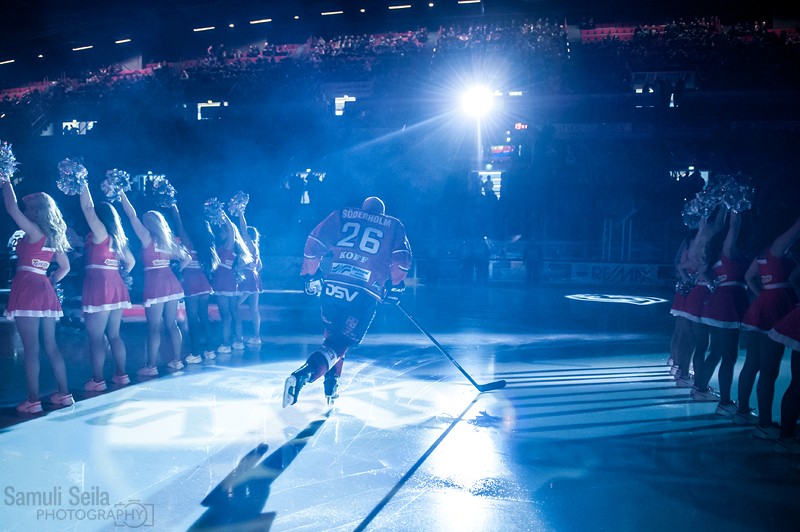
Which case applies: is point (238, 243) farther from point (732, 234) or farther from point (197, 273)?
point (732, 234)

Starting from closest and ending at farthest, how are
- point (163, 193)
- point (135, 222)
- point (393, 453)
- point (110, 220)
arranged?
point (393, 453) < point (110, 220) < point (135, 222) < point (163, 193)

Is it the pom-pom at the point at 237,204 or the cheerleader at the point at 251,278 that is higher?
the pom-pom at the point at 237,204

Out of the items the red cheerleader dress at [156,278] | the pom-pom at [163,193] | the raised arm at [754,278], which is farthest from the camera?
the pom-pom at [163,193]

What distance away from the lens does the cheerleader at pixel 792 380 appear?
421 cm

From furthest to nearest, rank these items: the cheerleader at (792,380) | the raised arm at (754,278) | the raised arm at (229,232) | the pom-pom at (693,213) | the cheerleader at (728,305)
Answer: the raised arm at (229,232) → the pom-pom at (693,213) → the cheerleader at (728,305) → the raised arm at (754,278) → the cheerleader at (792,380)

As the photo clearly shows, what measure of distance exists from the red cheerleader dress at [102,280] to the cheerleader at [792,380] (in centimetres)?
576

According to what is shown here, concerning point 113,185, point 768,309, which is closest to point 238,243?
point 113,185

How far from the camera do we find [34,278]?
4957 mm

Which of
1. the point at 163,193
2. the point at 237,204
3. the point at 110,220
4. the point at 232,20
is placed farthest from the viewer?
the point at 232,20

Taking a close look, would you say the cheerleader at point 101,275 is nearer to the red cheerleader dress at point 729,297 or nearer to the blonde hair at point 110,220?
the blonde hair at point 110,220

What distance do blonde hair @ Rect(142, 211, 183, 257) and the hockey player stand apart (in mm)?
1945

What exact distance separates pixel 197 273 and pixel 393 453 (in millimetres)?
4321

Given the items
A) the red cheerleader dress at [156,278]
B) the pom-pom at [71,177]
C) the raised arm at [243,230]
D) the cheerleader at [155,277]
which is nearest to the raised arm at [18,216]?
the pom-pom at [71,177]

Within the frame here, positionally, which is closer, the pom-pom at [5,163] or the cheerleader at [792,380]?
the cheerleader at [792,380]
